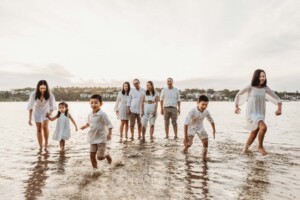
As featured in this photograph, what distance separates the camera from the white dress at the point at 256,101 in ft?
30.0

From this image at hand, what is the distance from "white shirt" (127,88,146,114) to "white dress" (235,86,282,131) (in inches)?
180

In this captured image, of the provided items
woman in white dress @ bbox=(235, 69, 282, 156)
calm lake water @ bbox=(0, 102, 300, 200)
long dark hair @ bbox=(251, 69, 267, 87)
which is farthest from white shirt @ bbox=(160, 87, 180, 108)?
long dark hair @ bbox=(251, 69, 267, 87)

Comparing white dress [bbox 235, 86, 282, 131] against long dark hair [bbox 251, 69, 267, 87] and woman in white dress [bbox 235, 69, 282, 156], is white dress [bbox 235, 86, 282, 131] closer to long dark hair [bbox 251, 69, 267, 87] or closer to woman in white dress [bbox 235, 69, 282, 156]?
woman in white dress [bbox 235, 69, 282, 156]

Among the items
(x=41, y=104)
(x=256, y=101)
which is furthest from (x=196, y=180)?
(x=41, y=104)

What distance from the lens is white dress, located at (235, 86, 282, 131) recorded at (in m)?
9.13

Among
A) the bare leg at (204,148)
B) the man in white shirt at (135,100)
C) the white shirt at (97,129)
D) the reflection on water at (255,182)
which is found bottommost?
the reflection on water at (255,182)

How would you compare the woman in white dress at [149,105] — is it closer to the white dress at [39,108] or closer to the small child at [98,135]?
the white dress at [39,108]

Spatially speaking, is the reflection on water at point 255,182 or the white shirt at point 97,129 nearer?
the reflection on water at point 255,182

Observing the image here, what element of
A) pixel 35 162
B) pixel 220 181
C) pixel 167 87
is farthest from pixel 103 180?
pixel 167 87

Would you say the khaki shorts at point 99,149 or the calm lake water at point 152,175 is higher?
the khaki shorts at point 99,149

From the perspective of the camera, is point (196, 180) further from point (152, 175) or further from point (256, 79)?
point (256, 79)

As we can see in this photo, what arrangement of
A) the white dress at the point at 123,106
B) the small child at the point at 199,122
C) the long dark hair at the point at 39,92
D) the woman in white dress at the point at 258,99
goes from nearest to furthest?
the small child at the point at 199,122 < the woman in white dress at the point at 258,99 < the long dark hair at the point at 39,92 < the white dress at the point at 123,106

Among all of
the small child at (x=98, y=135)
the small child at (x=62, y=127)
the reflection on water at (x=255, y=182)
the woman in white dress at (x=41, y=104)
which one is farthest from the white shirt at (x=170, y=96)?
the small child at (x=98, y=135)

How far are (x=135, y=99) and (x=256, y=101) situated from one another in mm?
5204
